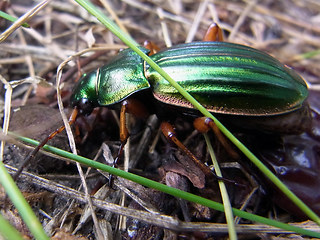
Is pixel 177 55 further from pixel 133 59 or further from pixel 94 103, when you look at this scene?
pixel 94 103

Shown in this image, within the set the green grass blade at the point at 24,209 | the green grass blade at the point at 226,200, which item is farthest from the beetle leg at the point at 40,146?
the green grass blade at the point at 226,200

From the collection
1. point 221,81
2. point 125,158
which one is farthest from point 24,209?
point 221,81

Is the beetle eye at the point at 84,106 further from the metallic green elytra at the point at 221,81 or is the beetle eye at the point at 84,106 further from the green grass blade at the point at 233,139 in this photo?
the green grass blade at the point at 233,139

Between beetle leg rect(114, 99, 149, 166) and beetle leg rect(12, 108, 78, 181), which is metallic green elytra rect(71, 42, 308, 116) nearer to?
beetle leg rect(114, 99, 149, 166)

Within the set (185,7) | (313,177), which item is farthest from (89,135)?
(185,7)

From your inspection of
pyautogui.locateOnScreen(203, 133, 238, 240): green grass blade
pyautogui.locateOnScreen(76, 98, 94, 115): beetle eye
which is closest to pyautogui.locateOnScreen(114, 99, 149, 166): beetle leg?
pyautogui.locateOnScreen(76, 98, 94, 115): beetle eye

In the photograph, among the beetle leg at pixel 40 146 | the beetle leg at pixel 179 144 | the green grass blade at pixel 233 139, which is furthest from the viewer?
the beetle leg at pixel 179 144
